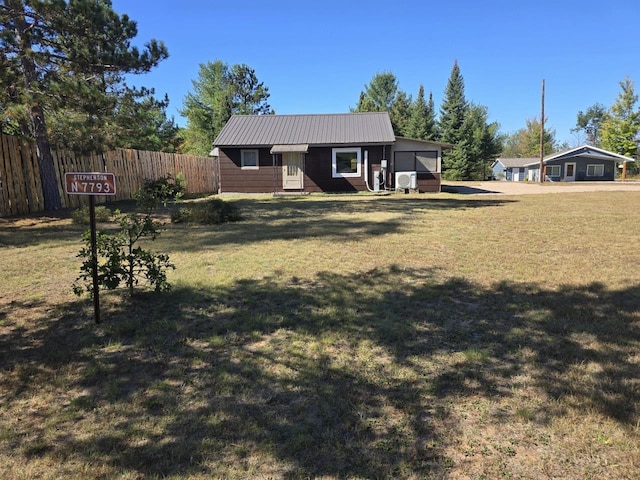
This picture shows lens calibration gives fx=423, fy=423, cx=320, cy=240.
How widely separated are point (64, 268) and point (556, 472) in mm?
5875

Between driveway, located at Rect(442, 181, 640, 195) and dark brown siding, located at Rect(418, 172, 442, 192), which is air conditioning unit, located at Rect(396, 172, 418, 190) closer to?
dark brown siding, located at Rect(418, 172, 442, 192)

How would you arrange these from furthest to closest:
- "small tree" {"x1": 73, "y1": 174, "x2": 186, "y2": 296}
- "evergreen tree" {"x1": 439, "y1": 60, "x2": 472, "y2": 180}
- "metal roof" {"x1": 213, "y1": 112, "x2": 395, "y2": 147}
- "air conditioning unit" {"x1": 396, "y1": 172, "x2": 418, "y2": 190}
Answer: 1. "evergreen tree" {"x1": 439, "y1": 60, "x2": 472, "y2": 180}
2. "metal roof" {"x1": 213, "y1": 112, "x2": 395, "y2": 147}
3. "air conditioning unit" {"x1": 396, "y1": 172, "x2": 418, "y2": 190}
4. "small tree" {"x1": 73, "y1": 174, "x2": 186, "y2": 296}

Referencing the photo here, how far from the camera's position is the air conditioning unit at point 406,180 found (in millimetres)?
19922

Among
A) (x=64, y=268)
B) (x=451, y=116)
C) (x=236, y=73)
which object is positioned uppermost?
(x=236, y=73)

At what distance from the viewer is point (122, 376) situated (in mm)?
2980

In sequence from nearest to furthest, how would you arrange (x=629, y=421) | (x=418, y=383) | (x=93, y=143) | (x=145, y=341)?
(x=629, y=421) → (x=418, y=383) → (x=145, y=341) → (x=93, y=143)

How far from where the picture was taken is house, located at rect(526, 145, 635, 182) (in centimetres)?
4659

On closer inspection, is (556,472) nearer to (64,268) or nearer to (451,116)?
(64,268)

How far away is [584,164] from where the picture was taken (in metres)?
47.4

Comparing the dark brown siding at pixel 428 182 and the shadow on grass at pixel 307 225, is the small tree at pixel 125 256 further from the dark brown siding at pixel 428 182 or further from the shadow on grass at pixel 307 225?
the dark brown siding at pixel 428 182

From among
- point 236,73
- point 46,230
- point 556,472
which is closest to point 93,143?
point 46,230

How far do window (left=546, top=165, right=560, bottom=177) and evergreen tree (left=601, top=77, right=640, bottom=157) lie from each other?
37.6 ft

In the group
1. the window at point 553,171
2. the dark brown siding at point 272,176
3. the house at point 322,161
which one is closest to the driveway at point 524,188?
the house at point 322,161

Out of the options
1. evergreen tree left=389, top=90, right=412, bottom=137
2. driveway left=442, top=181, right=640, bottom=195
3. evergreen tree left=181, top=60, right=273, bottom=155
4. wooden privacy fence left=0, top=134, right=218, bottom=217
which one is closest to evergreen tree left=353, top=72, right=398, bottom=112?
evergreen tree left=389, top=90, right=412, bottom=137
